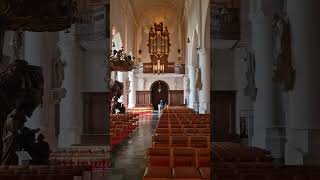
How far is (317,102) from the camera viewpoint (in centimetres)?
712

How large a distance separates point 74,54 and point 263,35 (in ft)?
14.3

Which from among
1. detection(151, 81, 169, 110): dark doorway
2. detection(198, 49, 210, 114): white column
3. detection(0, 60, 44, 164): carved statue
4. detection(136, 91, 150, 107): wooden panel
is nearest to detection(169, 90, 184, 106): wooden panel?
detection(151, 81, 169, 110): dark doorway

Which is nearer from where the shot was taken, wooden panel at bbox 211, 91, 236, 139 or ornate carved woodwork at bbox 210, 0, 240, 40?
wooden panel at bbox 211, 91, 236, 139

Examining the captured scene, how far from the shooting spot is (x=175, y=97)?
1497 inches

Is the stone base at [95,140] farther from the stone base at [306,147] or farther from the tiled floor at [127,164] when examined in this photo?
the stone base at [306,147]

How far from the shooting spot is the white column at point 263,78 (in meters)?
10.0

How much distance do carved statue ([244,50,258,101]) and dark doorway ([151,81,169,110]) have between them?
94.8ft

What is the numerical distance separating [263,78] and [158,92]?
29615 mm

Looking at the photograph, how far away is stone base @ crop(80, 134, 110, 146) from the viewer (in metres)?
7.11

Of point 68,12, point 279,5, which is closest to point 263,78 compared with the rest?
point 279,5

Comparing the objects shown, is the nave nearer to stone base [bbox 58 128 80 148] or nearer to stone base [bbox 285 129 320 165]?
stone base [bbox 58 128 80 148]


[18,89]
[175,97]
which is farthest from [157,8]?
[18,89]

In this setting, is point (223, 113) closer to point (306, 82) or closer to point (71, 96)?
point (306, 82)

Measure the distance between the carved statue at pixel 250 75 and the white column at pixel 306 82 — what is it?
2.74 m
